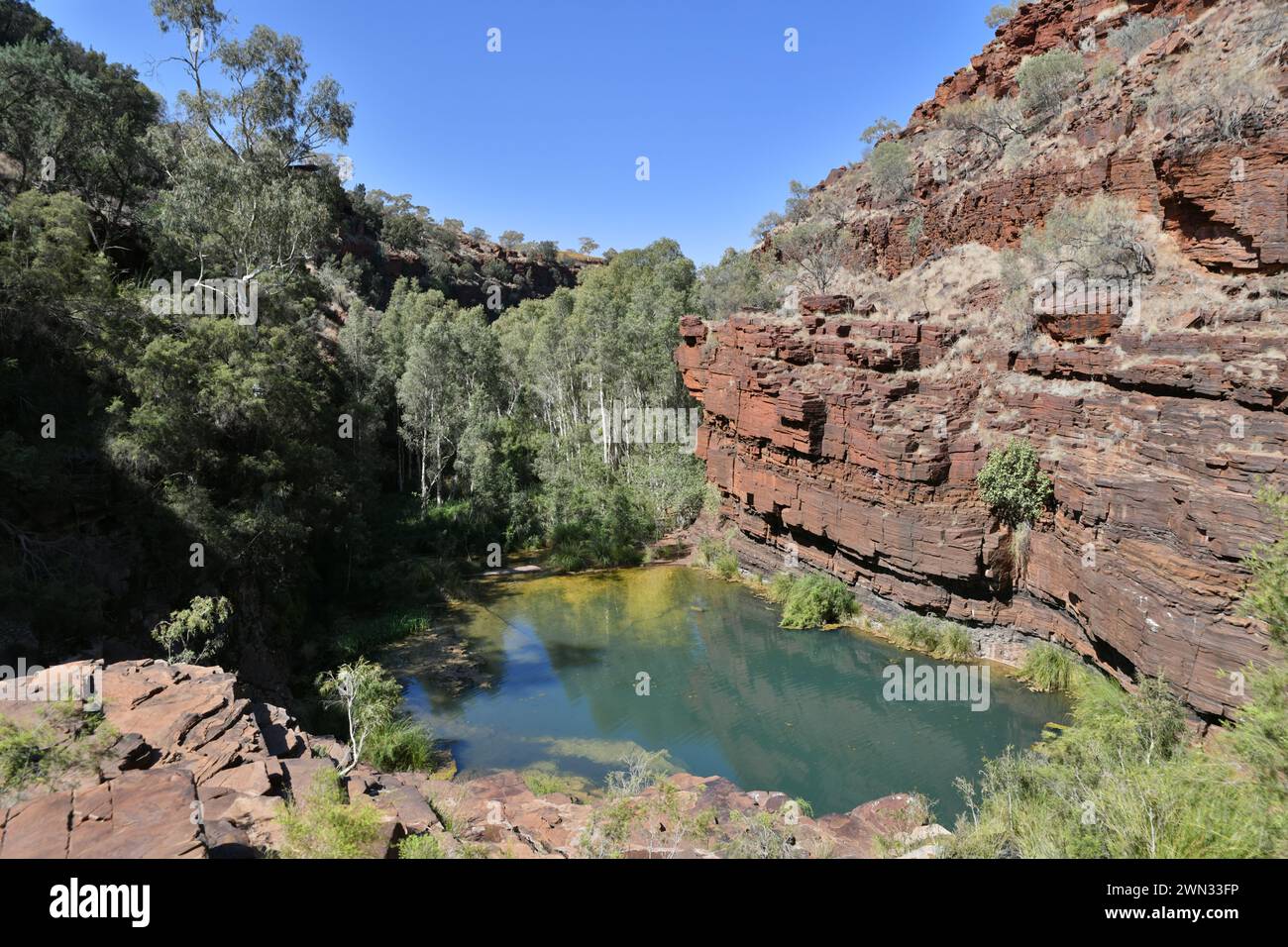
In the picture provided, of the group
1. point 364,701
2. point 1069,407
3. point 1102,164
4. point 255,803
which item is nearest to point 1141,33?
point 1102,164

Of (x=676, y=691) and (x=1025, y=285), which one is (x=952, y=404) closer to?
(x=1025, y=285)

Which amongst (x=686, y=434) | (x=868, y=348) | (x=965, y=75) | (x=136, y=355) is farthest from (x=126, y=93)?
(x=965, y=75)

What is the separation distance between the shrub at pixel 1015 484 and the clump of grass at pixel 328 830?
16353mm

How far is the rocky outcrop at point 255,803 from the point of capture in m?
5.40

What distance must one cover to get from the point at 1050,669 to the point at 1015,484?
463 cm

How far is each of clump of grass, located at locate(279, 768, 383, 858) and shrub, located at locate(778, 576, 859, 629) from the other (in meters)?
15.8

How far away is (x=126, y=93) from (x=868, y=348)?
33.0m

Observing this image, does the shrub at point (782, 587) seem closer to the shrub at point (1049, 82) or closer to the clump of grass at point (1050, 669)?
the clump of grass at point (1050, 669)

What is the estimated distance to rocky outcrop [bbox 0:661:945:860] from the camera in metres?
5.40

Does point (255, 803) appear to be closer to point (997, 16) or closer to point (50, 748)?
point (50, 748)

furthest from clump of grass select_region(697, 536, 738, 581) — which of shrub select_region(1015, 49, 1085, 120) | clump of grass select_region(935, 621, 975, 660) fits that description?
shrub select_region(1015, 49, 1085, 120)

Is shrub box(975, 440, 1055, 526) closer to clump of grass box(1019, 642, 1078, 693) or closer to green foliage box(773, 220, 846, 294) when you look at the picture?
clump of grass box(1019, 642, 1078, 693)

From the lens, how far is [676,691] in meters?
17.7
